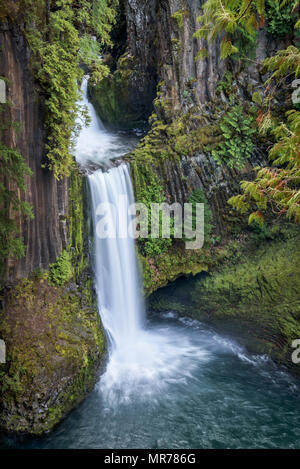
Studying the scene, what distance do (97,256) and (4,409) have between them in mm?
4219

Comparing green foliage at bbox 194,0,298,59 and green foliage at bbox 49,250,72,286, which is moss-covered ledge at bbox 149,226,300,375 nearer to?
green foliage at bbox 49,250,72,286

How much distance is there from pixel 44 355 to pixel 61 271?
1.96 m

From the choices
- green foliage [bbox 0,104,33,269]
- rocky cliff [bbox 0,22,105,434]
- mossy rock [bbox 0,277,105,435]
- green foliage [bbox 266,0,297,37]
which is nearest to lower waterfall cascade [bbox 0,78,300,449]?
mossy rock [bbox 0,277,105,435]

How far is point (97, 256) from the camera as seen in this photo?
8578mm

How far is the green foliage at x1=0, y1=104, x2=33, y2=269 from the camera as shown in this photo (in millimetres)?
5387

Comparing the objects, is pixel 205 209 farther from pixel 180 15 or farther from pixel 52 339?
pixel 180 15

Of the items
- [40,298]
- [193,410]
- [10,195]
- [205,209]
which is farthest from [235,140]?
[193,410]

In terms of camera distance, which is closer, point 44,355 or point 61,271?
point 44,355

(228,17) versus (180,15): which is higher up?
(180,15)

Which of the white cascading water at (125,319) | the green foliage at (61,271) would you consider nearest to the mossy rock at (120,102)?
the white cascading water at (125,319)

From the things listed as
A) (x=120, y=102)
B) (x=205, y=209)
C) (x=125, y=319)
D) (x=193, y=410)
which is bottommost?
(x=193, y=410)

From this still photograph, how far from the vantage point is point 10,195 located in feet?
18.5

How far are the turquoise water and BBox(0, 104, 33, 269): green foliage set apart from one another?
374 centimetres
